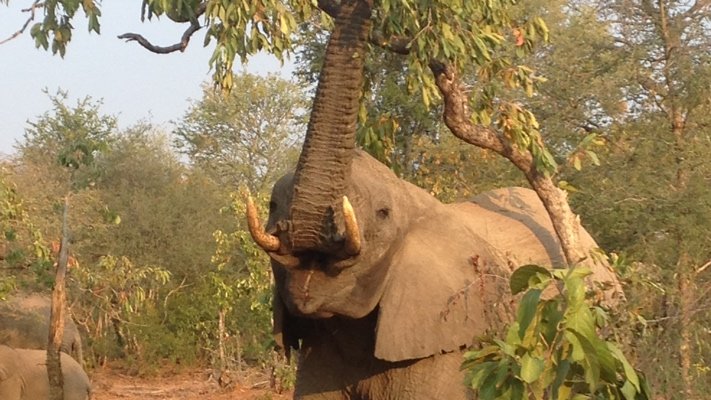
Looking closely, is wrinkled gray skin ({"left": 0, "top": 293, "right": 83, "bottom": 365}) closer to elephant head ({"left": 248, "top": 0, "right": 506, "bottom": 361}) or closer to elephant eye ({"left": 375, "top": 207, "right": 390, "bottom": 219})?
elephant head ({"left": 248, "top": 0, "right": 506, "bottom": 361})

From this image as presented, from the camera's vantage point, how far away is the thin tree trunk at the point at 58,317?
771cm

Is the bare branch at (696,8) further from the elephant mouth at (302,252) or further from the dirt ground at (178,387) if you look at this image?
the dirt ground at (178,387)

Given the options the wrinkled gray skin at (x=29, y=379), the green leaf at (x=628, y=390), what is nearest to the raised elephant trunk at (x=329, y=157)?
the green leaf at (x=628, y=390)

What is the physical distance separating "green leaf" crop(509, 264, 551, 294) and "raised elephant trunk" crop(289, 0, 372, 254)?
0.75 m

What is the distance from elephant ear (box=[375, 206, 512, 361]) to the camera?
14.5 feet

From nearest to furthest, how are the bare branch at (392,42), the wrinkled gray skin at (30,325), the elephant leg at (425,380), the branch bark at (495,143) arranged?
1. the elephant leg at (425,380)
2. the branch bark at (495,143)
3. the bare branch at (392,42)
4. the wrinkled gray skin at (30,325)

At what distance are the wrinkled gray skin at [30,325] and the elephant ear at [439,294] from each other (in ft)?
24.8

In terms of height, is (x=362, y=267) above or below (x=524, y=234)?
below

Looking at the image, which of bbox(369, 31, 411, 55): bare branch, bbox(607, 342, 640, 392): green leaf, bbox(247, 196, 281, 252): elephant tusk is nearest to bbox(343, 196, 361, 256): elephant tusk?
bbox(247, 196, 281, 252): elephant tusk

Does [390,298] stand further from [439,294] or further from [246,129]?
[246,129]

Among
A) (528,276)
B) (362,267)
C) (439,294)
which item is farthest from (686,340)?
(528,276)

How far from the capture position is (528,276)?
332cm

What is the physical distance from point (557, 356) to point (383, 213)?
1365 mm

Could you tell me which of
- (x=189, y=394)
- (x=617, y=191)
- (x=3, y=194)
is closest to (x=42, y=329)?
(x=189, y=394)
